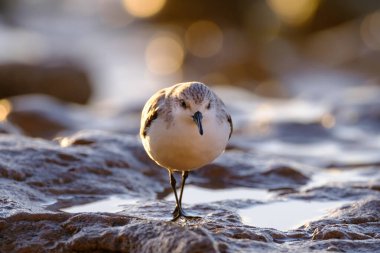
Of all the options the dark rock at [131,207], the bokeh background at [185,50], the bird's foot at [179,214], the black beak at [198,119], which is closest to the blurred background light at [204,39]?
the bokeh background at [185,50]

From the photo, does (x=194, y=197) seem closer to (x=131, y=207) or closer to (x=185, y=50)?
(x=131, y=207)

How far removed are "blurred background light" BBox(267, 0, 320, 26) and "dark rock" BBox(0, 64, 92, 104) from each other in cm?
931

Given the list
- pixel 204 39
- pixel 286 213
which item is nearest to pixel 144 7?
pixel 204 39

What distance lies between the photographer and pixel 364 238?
511cm

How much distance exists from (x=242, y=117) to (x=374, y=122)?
1977 mm

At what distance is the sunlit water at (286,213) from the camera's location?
5797 mm

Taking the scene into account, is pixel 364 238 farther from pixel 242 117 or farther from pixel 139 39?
pixel 139 39

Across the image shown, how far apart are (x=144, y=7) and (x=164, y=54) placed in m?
5.04

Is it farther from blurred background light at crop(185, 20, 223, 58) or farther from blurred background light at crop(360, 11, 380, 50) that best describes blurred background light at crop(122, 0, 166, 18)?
blurred background light at crop(360, 11, 380, 50)

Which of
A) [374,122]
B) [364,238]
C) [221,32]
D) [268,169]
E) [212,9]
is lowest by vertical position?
[364,238]

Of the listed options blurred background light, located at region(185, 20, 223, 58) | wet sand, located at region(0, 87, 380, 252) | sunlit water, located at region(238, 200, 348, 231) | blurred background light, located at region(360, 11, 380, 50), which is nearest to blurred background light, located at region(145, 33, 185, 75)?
blurred background light, located at region(185, 20, 223, 58)

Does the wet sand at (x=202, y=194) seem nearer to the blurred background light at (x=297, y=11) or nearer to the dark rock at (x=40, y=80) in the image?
the dark rock at (x=40, y=80)

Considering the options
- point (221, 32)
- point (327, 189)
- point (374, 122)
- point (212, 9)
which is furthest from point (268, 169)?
point (212, 9)

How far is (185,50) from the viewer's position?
22.1 metres
